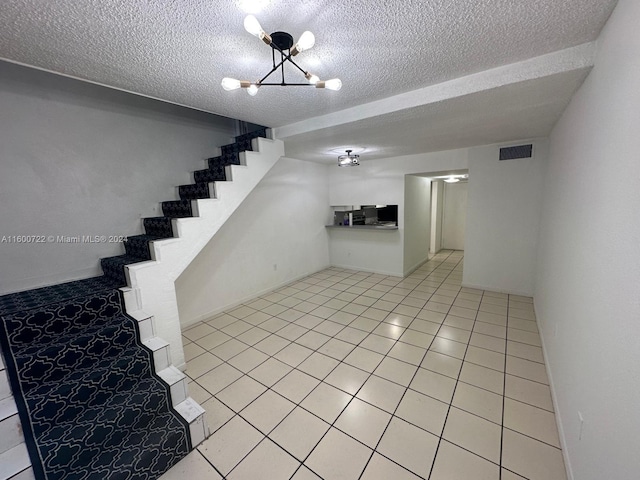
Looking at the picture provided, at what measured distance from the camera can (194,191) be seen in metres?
3.12

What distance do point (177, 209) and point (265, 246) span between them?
68.8 inches

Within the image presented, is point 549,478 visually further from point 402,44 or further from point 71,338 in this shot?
point 71,338

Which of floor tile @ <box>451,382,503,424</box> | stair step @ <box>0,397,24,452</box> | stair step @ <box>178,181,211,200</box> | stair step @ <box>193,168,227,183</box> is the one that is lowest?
floor tile @ <box>451,382,503,424</box>

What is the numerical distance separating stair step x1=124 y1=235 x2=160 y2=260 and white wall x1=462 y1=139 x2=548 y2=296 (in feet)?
15.4

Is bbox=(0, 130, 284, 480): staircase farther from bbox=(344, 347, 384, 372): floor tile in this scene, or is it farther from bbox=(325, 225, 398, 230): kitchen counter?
bbox=(325, 225, 398, 230): kitchen counter

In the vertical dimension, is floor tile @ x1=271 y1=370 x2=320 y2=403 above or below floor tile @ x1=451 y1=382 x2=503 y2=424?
above

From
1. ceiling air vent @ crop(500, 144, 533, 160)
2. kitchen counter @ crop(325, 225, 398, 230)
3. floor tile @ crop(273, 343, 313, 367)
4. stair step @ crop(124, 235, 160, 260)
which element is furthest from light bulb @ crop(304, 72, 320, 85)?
kitchen counter @ crop(325, 225, 398, 230)

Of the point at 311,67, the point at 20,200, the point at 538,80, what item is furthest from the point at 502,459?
the point at 20,200

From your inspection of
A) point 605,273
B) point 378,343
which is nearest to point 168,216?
point 378,343

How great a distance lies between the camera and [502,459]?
1599mm

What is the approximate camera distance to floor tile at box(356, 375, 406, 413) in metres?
2.06

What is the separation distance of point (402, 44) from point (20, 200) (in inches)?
132

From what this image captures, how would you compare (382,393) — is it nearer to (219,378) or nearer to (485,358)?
(485,358)

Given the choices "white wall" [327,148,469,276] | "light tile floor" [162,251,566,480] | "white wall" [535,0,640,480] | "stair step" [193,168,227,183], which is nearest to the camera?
"white wall" [535,0,640,480]
